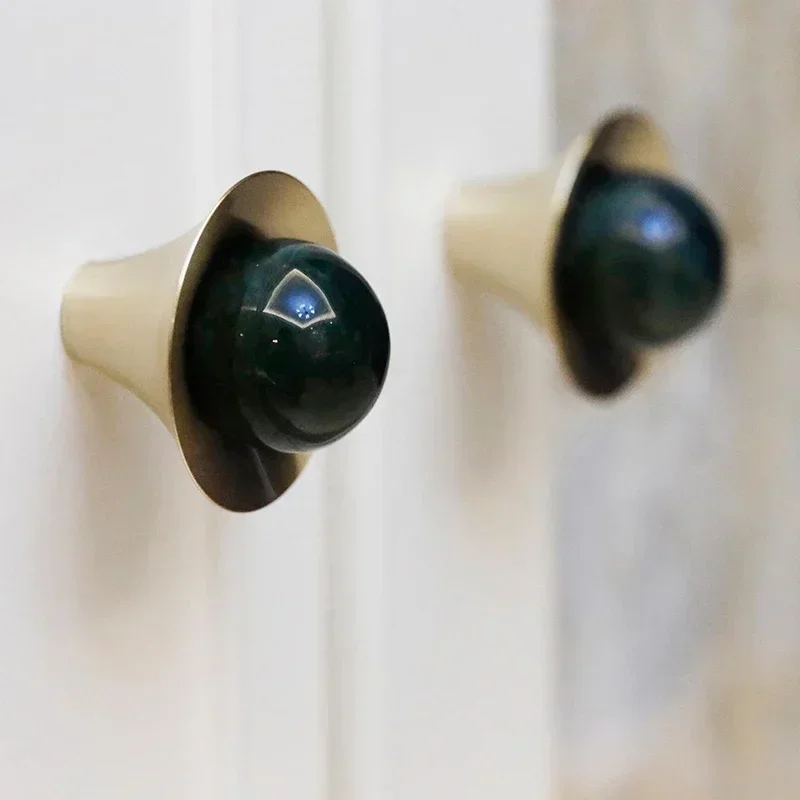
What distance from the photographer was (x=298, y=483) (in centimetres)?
24

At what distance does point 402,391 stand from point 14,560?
0.11 metres

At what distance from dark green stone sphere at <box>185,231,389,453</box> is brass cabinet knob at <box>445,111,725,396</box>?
85mm

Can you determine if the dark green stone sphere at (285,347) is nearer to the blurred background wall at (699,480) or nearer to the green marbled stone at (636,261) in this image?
the green marbled stone at (636,261)

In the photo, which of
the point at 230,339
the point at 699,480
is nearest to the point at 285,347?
the point at 230,339

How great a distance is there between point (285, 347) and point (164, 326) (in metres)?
0.02

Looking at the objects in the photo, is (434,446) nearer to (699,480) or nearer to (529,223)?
(529,223)

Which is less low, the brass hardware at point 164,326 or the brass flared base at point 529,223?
the brass flared base at point 529,223

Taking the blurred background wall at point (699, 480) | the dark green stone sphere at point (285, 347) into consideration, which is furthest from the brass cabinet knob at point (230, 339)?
the blurred background wall at point (699, 480)

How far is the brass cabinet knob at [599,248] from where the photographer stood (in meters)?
0.24

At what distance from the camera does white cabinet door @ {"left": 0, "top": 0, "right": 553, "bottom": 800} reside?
0.59 ft

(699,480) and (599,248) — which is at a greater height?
(599,248)

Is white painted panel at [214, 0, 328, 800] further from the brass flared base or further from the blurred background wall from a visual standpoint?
the blurred background wall

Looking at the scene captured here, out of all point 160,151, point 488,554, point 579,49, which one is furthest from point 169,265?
point 579,49

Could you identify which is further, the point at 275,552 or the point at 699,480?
the point at 699,480
